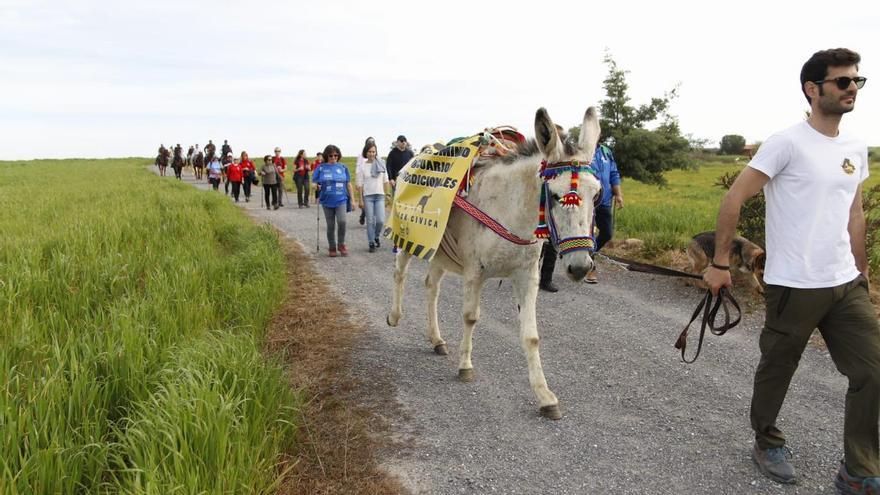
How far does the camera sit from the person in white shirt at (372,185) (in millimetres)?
9750

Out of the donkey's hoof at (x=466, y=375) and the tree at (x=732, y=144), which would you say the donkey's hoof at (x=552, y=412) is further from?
the tree at (x=732, y=144)

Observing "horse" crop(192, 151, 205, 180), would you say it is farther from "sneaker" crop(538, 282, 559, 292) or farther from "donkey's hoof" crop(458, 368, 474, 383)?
"donkey's hoof" crop(458, 368, 474, 383)

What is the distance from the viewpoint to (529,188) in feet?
12.2

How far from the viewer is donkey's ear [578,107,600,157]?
11.2ft

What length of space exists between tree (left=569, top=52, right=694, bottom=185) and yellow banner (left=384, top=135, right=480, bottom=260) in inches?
381

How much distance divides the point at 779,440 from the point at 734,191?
58.9 inches

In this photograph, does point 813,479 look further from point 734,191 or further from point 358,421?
point 358,421

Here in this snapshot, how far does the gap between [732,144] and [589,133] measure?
82853 millimetres

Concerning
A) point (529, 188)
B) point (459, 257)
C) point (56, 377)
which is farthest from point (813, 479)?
point (56, 377)

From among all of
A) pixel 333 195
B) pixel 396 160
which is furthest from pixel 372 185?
pixel 333 195

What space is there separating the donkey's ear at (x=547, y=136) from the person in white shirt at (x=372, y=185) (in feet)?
21.8

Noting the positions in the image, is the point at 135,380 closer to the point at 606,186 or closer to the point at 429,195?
the point at 429,195

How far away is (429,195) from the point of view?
4457 millimetres

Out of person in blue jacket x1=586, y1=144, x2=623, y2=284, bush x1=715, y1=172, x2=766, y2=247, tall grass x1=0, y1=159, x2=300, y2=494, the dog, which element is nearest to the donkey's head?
tall grass x1=0, y1=159, x2=300, y2=494
